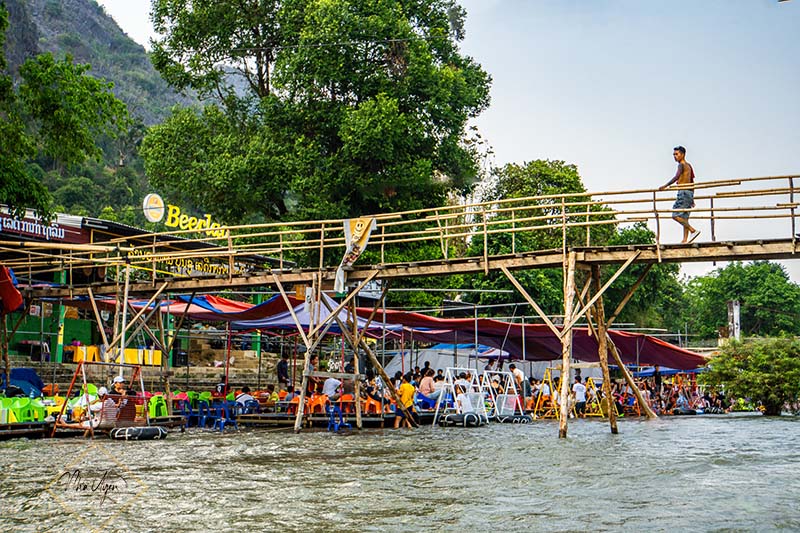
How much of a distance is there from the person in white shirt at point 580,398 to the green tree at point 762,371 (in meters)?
4.55

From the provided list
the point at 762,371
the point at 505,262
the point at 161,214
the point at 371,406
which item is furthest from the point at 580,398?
the point at 161,214

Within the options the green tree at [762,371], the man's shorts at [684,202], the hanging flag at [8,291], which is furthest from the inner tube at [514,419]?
the hanging flag at [8,291]

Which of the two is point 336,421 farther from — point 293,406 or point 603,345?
point 603,345

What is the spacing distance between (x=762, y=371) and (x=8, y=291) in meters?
21.9

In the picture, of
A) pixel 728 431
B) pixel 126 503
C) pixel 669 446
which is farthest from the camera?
pixel 728 431

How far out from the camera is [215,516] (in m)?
8.21

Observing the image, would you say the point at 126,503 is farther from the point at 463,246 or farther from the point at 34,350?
the point at 463,246

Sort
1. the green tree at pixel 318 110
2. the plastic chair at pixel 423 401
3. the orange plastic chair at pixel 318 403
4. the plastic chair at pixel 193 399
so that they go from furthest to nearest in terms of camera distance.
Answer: the green tree at pixel 318 110, the plastic chair at pixel 423 401, the plastic chair at pixel 193 399, the orange plastic chair at pixel 318 403

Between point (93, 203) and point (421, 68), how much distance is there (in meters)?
44.8

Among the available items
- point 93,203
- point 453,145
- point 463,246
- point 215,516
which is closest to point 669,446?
point 215,516

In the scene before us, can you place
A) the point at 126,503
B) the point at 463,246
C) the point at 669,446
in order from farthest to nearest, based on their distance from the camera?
1. the point at 463,246
2. the point at 669,446
3. the point at 126,503

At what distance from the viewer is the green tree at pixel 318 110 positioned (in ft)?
104

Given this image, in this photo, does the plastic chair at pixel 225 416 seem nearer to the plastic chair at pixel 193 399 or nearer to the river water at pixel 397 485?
the plastic chair at pixel 193 399

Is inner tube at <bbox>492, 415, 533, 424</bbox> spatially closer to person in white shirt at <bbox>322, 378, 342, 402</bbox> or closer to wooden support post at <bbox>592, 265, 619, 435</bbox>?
person in white shirt at <bbox>322, 378, 342, 402</bbox>
